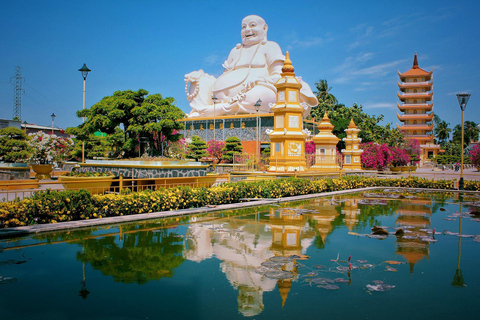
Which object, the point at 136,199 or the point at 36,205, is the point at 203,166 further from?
the point at 36,205

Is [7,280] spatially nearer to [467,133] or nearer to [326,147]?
[326,147]

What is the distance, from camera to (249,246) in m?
7.23

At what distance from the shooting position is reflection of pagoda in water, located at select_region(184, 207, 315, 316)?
510 centimetres

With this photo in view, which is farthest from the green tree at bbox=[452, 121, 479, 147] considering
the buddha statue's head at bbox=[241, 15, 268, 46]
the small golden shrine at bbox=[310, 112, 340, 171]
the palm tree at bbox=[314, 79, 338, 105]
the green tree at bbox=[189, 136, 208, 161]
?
the green tree at bbox=[189, 136, 208, 161]

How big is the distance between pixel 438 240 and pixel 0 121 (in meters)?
33.9

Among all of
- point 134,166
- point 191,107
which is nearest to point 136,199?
point 134,166

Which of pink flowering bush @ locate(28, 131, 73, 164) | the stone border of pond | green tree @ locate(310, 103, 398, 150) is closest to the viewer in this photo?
the stone border of pond

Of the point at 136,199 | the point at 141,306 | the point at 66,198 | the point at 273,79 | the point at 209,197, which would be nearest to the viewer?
the point at 141,306

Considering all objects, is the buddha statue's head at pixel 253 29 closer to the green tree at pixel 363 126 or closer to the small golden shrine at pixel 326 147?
the green tree at pixel 363 126

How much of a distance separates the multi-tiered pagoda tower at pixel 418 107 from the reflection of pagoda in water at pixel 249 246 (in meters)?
57.7

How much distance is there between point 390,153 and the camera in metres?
33.8

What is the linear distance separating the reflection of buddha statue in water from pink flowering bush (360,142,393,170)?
8.01m

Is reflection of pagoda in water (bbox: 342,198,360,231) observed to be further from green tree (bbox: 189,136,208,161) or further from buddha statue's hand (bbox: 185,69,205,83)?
buddha statue's hand (bbox: 185,69,205,83)

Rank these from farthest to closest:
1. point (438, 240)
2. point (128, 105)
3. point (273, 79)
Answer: point (273, 79) → point (128, 105) → point (438, 240)
